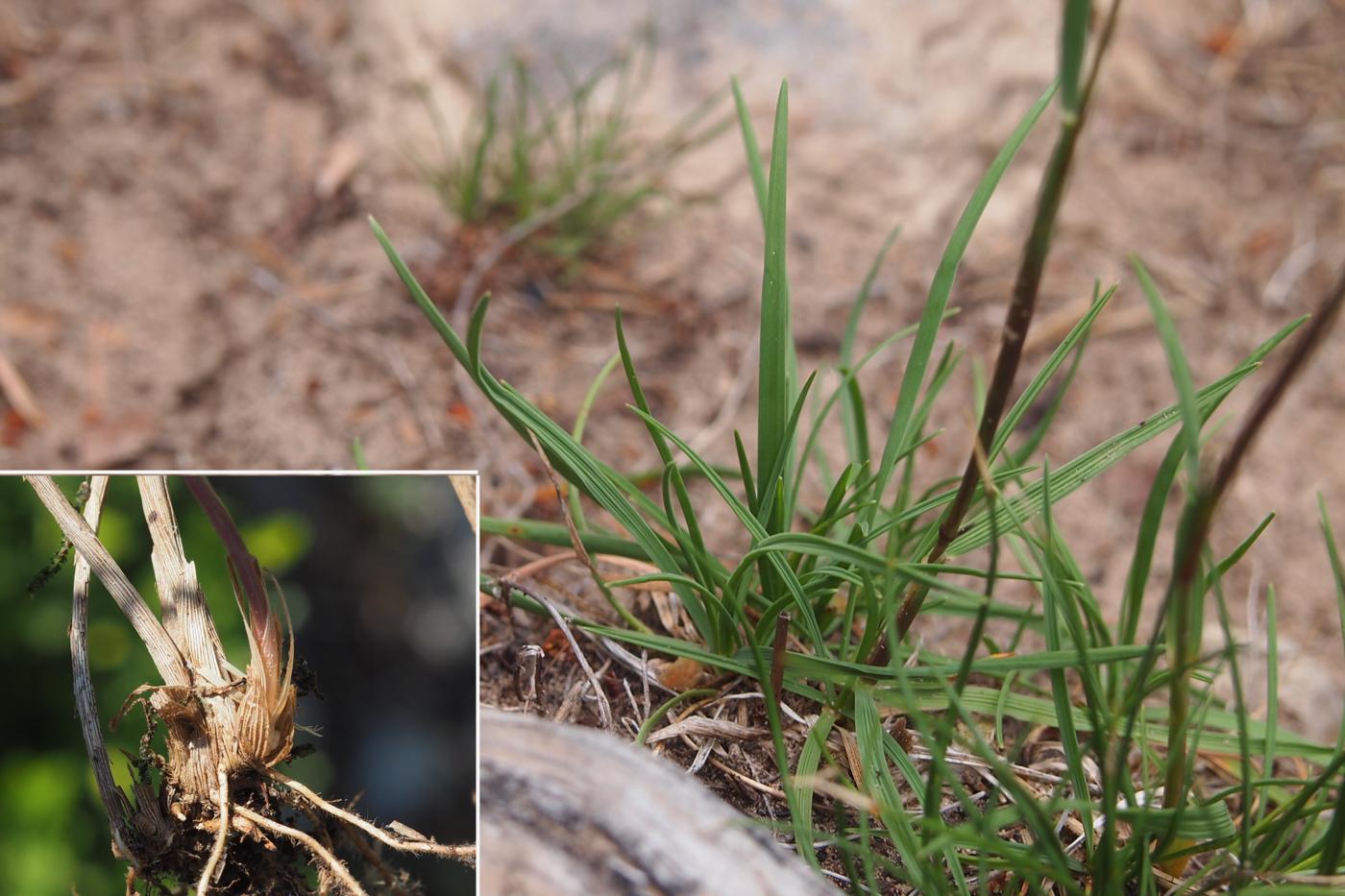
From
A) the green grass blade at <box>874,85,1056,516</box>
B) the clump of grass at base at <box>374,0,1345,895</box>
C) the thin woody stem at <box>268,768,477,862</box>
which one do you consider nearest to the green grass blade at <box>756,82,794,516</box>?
the clump of grass at base at <box>374,0,1345,895</box>

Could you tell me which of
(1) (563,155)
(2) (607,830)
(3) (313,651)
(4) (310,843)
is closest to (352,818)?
(4) (310,843)

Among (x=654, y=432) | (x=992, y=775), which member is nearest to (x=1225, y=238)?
(x=992, y=775)

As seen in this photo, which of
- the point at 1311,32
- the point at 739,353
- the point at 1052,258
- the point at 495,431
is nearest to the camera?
the point at 495,431

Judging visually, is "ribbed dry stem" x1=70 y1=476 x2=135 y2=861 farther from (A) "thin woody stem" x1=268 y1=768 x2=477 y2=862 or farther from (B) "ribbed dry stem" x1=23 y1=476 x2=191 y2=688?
(A) "thin woody stem" x1=268 y1=768 x2=477 y2=862

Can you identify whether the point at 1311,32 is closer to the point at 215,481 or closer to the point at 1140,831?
the point at 1140,831

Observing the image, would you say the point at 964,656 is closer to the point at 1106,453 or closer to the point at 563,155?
the point at 1106,453

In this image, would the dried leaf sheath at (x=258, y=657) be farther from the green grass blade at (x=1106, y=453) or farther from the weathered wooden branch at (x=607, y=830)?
the green grass blade at (x=1106, y=453)
